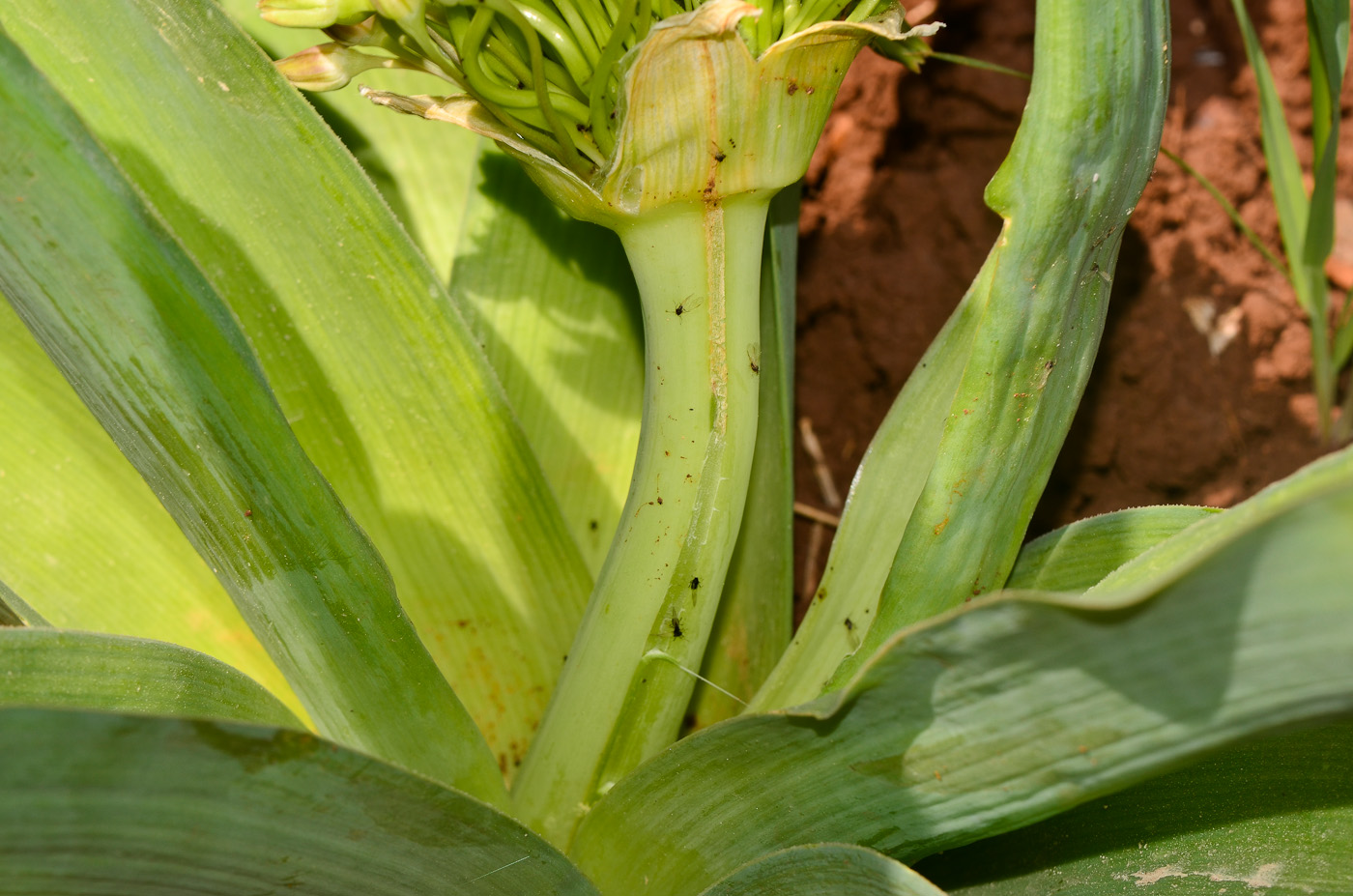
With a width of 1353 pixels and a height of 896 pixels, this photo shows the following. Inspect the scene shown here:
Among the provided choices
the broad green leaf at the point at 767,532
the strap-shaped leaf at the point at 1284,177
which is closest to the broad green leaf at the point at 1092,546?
the broad green leaf at the point at 767,532

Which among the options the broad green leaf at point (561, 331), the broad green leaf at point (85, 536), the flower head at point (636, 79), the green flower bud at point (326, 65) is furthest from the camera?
the broad green leaf at point (561, 331)

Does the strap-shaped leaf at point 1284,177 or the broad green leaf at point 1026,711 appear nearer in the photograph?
the broad green leaf at point 1026,711

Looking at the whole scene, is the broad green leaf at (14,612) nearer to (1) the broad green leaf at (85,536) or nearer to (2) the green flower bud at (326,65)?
(1) the broad green leaf at (85,536)

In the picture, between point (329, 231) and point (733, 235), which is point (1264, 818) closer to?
point (733, 235)

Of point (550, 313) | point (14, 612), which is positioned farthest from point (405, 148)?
point (14, 612)

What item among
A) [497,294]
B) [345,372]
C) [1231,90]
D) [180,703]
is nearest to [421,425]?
[345,372]

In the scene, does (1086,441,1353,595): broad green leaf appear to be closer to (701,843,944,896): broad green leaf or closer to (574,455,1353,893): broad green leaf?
(574,455,1353,893): broad green leaf

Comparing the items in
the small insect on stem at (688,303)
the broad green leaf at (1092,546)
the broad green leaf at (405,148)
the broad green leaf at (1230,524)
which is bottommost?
the broad green leaf at (1092,546)

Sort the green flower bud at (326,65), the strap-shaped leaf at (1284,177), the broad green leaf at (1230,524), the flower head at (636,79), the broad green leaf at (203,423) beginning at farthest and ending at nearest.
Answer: the strap-shaped leaf at (1284,177) → the green flower bud at (326,65) → the flower head at (636,79) → the broad green leaf at (203,423) → the broad green leaf at (1230,524)
